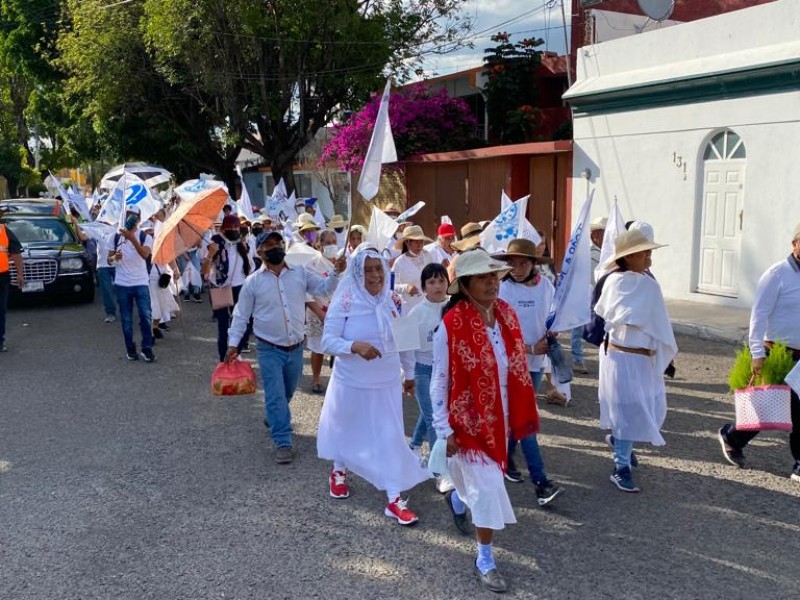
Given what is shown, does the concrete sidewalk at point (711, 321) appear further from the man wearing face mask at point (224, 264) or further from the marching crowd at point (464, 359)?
the man wearing face mask at point (224, 264)

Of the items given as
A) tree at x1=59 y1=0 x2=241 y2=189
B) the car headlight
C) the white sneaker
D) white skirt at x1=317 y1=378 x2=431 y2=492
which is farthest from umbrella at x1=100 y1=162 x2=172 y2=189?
the white sneaker

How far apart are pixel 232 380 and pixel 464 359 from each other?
2519 millimetres

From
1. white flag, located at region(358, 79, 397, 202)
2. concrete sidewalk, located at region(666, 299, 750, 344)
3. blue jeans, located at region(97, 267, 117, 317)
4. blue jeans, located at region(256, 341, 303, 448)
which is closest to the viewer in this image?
blue jeans, located at region(256, 341, 303, 448)

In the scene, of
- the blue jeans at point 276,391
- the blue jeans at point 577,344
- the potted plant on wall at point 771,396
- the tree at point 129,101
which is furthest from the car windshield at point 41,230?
the potted plant on wall at point 771,396

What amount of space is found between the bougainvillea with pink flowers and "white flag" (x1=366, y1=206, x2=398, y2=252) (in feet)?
40.7

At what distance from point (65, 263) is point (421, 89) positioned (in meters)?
11.1

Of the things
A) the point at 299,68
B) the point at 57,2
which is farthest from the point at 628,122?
the point at 57,2

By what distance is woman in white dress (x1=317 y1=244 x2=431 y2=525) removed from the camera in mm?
4898

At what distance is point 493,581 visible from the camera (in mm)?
3859

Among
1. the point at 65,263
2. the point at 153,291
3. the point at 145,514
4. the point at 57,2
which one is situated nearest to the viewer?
the point at 145,514

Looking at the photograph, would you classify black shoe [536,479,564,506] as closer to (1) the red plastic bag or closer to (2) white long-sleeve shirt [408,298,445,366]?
(2) white long-sleeve shirt [408,298,445,366]

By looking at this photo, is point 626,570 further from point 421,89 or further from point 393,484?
point 421,89

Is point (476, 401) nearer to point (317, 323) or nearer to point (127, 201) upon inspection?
point (317, 323)

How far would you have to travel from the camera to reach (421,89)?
2081 centimetres
